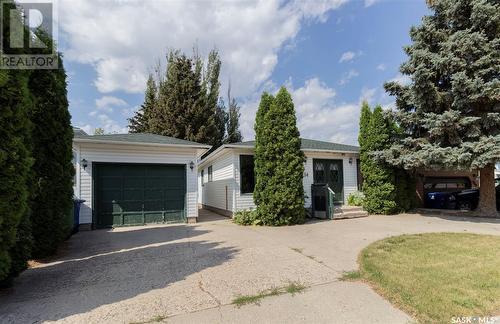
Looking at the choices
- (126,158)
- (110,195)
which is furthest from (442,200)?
(110,195)

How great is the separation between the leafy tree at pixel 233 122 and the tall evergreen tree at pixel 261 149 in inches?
609

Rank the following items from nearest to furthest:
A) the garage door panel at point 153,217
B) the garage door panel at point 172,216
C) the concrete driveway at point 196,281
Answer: the concrete driveway at point 196,281 → the garage door panel at point 153,217 → the garage door panel at point 172,216

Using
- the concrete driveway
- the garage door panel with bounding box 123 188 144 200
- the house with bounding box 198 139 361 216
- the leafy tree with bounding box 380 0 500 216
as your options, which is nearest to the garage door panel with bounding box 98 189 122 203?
the garage door panel with bounding box 123 188 144 200

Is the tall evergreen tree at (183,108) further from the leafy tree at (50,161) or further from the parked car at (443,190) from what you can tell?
the parked car at (443,190)

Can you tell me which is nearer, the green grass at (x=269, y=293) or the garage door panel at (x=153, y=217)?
the green grass at (x=269, y=293)

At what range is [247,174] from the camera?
11.5 meters

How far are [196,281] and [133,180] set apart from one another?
6.94 metres

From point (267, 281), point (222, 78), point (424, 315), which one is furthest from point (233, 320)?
point (222, 78)

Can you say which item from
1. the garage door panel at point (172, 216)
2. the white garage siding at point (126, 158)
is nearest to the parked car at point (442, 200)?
the white garage siding at point (126, 158)

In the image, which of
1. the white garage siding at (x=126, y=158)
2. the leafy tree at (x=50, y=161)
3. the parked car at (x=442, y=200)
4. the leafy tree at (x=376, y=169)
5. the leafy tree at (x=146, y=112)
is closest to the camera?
the leafy tree at (x=50, y=161)

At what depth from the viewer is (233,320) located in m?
3.04

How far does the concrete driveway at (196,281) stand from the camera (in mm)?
3172

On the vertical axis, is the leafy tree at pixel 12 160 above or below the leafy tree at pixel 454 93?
below

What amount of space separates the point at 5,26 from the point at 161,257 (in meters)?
4.56
